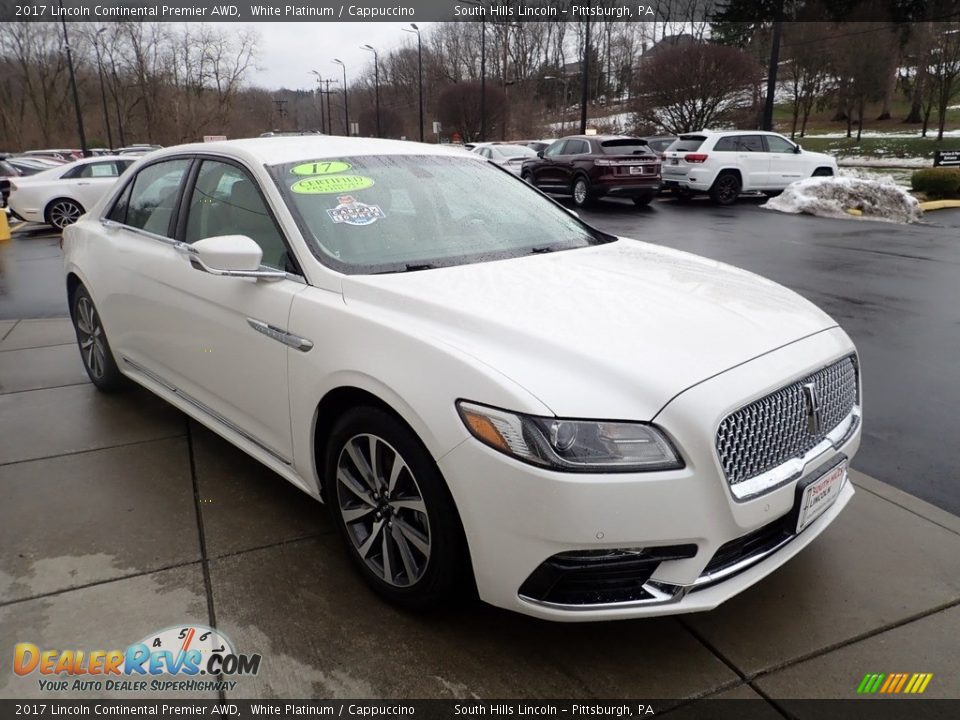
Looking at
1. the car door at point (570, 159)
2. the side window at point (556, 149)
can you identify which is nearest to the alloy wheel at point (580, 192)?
the car door at point (570, 159)

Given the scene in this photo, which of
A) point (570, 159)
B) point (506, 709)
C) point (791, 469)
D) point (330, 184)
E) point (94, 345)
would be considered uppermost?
point (330, 184)

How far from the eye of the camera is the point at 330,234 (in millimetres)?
3090

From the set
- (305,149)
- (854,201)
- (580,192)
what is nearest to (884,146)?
(854,201)

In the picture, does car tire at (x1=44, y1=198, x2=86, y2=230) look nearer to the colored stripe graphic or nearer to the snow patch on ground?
the snow patch on ground

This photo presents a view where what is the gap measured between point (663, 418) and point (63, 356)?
18.0ft

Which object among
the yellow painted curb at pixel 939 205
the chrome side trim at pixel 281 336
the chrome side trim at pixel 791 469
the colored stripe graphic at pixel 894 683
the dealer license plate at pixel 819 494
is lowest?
the colored stripe graphic at pixel 894 683

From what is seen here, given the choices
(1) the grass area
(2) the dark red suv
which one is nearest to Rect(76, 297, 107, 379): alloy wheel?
(2) the dark red suv

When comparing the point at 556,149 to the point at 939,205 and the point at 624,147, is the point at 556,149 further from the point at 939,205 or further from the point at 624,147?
the point at 939,205

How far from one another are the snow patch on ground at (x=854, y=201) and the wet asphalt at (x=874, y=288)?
0.56 m

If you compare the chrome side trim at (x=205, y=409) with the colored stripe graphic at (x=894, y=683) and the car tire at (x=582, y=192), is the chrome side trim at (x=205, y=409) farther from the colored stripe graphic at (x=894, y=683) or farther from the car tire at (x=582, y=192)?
the car tire at (x=582, y=192)

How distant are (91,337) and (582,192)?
48.4 ft

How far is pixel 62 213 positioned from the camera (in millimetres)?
15578

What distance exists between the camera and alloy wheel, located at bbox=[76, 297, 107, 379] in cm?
483

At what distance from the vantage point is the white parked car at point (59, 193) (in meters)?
15.4
